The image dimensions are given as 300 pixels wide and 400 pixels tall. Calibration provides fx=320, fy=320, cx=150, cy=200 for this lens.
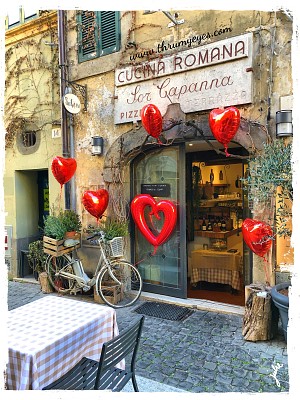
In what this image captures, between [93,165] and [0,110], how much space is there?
4.03 m

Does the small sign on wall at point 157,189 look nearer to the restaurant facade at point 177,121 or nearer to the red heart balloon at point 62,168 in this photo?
the restaurant facade at point 177,121

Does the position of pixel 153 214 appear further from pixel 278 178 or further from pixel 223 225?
pixel 278 178

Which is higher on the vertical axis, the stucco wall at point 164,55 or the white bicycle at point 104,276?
the stucco wall at point 164,55

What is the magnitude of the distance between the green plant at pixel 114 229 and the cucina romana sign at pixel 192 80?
73.7 inches

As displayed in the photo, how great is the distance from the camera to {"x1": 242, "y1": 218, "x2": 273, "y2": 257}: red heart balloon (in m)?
4.10

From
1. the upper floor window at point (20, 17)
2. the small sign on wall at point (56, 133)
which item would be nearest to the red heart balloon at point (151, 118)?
the small sign on wall at point (56, 133)

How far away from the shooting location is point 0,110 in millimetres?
2309

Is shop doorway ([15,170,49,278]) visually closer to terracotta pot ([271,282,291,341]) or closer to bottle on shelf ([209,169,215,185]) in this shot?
bottle on shelf ([209,169,215,185])

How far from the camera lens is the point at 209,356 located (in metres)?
3.74

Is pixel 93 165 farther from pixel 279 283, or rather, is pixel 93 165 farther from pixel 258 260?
pixel 279 283

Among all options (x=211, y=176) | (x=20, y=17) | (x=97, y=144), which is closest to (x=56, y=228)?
(x=97, y=144)

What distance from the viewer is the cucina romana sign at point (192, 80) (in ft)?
15.5

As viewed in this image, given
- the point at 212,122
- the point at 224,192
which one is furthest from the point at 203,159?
the point at 212,122

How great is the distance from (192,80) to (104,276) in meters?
3.74
